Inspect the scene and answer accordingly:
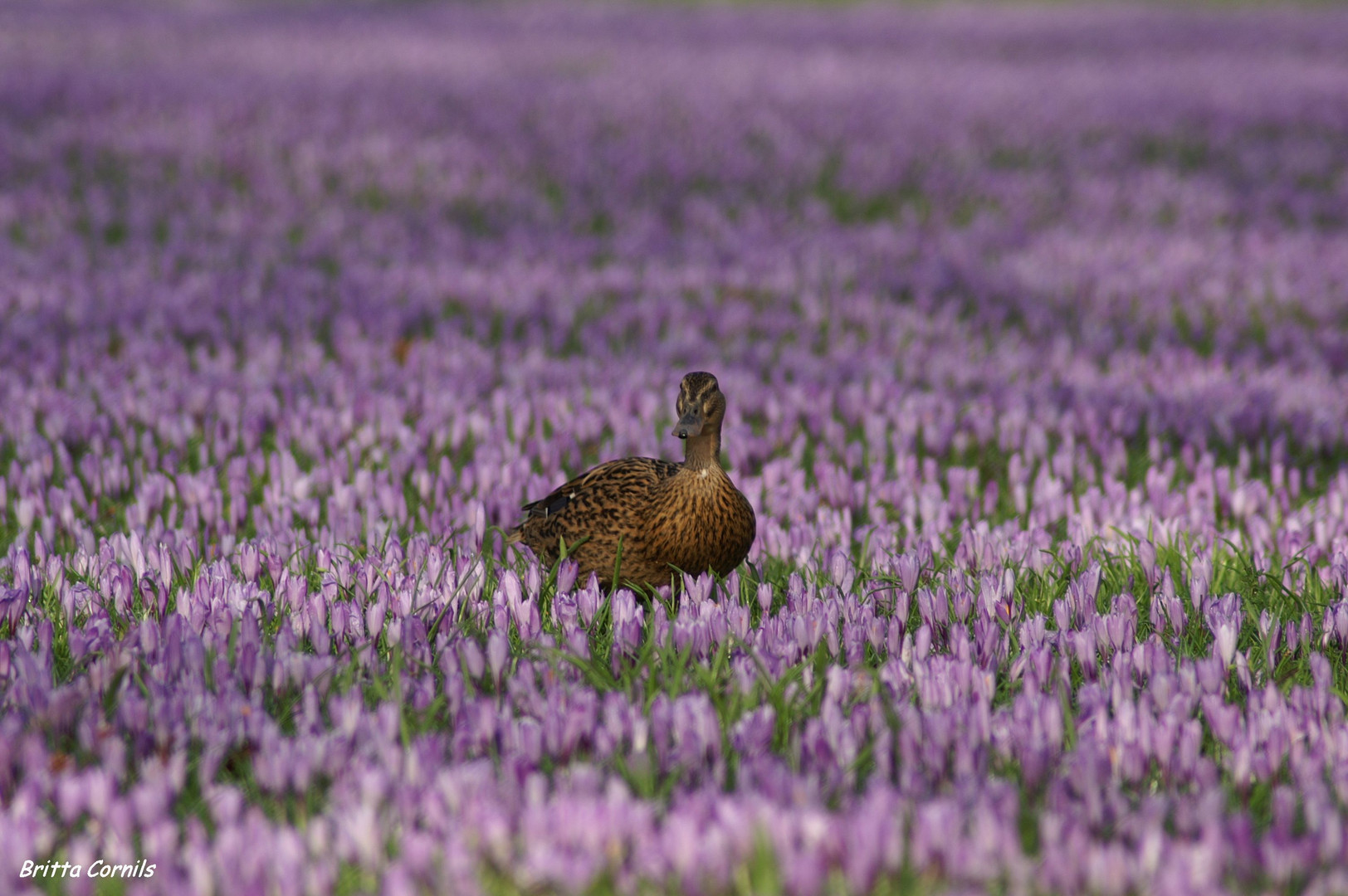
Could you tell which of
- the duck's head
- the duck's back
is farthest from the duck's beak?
the duck's back

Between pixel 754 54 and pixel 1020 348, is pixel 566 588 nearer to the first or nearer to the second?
pixel 1020 348

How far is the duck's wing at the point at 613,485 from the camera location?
4.06m

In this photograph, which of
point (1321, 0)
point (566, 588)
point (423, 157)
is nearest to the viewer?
point (566, 588)

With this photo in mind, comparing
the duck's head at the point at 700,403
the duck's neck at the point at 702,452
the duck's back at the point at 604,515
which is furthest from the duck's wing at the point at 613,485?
the duck's head at the point at 700,403

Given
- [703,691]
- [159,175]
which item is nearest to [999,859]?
[703,691]

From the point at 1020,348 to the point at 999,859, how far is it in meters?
5.59

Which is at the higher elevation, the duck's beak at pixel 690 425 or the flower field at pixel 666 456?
the duck's beak at pixel 690 425

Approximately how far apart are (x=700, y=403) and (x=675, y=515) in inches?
14.5

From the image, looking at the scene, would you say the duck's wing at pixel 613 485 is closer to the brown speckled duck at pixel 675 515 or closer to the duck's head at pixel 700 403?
the brown speckled duck at pixel 675 515

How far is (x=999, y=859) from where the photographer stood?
235cm

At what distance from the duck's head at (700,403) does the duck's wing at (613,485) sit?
26cm

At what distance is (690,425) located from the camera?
12.2 feet

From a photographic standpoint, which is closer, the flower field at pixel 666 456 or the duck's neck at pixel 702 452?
the flower field at pixel 666 456

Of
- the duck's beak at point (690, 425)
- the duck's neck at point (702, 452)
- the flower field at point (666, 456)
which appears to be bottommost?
the flower field at point (666, 456)
